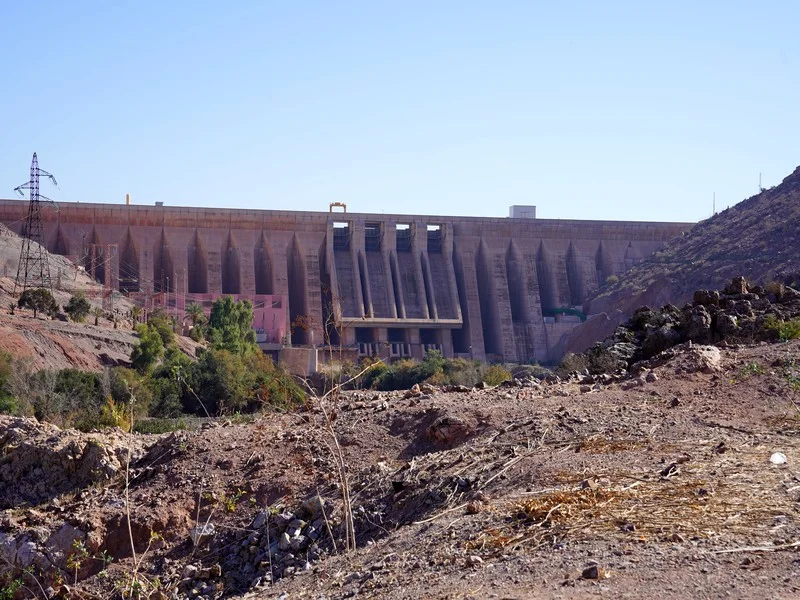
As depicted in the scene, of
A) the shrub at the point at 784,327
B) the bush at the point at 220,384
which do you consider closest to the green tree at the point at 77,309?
the bush at the point at 220,384

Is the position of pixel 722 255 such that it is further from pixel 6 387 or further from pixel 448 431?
pixel 448 431

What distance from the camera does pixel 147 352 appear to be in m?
33.3

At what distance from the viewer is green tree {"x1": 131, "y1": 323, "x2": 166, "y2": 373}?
1309 inches

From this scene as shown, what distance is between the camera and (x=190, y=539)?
895 centimetres

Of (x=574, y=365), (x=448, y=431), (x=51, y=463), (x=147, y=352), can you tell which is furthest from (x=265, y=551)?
(x=147, y=352)

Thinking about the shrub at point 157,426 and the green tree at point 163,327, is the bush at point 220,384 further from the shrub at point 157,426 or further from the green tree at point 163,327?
the green tree at point 163,327

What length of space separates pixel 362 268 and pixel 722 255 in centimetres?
1715

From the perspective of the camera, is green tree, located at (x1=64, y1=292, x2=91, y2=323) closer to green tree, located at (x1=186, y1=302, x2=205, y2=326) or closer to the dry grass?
green tree, located at (x1=186, y1=302, x2=205, y2=326)

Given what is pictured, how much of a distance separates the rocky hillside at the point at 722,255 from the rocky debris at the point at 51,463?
29983mm

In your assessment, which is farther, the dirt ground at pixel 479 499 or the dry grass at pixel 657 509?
the dry grass at pixel 657 509

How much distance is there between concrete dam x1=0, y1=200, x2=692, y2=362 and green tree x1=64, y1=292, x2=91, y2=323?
12.7 metres

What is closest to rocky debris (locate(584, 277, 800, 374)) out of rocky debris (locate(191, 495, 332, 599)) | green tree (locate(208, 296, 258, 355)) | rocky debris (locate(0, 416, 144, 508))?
rocky debris (locate(191, 495, 332, 599))

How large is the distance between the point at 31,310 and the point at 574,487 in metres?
31.3

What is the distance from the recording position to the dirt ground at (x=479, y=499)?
581 cm
